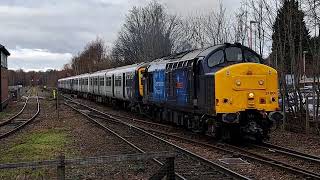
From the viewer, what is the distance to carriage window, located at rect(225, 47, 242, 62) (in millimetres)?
16547

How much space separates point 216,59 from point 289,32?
6.77 metres

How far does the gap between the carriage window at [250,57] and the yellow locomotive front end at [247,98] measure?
1.12 meters

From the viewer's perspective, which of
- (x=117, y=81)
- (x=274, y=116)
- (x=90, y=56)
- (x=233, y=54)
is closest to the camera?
(x=274, y=116)

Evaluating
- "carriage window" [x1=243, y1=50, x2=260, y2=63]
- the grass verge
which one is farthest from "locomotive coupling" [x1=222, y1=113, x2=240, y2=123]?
the grass verge

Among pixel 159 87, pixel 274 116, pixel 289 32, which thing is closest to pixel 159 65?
pixel 159 87

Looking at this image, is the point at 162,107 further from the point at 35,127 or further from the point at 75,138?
the point at 35,127

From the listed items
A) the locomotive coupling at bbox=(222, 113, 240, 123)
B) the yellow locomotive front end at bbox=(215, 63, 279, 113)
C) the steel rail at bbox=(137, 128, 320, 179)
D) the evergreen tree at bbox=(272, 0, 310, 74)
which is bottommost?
the steel rail at bbox=(137, 128, 320, 179)

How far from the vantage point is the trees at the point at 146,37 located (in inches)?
2694

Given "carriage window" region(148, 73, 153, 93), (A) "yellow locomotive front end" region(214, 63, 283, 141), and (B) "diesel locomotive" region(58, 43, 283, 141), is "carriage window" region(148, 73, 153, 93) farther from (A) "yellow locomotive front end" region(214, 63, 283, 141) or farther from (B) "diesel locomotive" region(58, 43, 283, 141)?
(A) "yellow locomotive front end" region(214, 63, 283, 141)

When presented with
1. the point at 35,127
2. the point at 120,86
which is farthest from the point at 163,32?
the point at 35,127

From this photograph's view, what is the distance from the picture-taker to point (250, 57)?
16.7 m

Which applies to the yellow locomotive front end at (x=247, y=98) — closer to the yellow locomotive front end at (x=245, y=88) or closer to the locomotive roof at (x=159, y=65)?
the yellow locomotive front end at (x=245, y=88)

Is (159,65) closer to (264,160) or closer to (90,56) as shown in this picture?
(264,160)

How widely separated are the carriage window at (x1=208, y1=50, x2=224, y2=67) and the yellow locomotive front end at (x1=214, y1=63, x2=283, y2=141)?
1.09m
